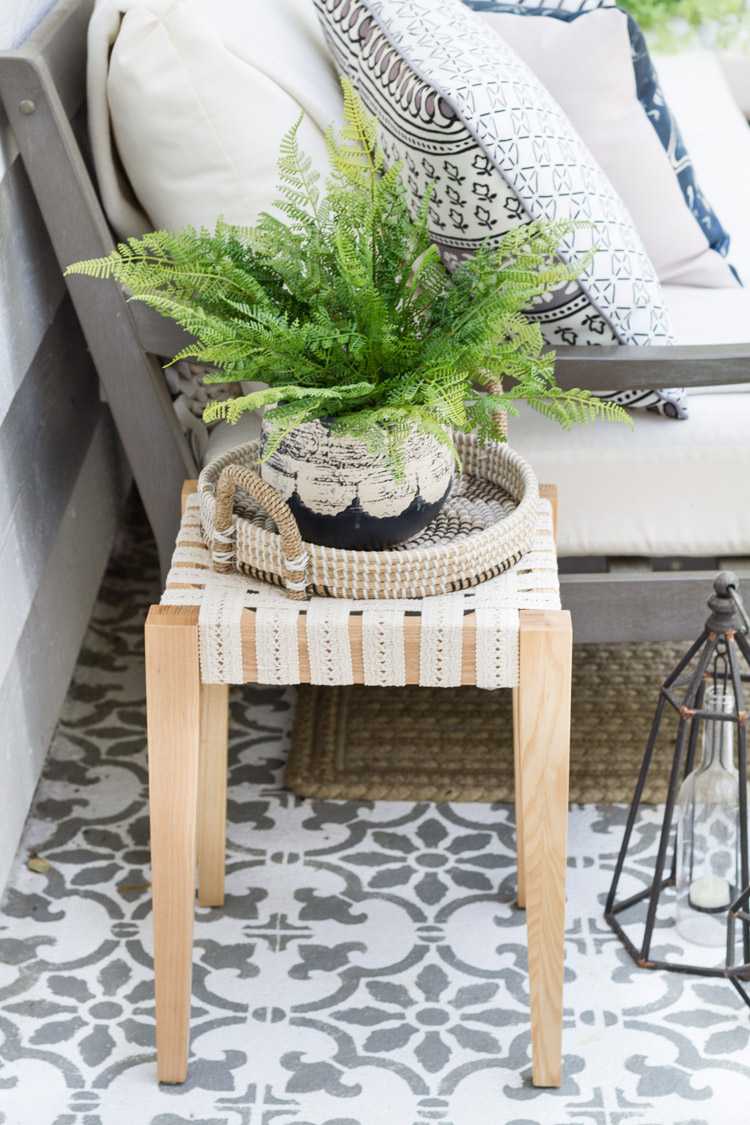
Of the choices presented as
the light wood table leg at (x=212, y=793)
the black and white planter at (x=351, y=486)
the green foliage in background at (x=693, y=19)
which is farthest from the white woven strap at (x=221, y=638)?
the green foliage in background at (x=693, y=19)

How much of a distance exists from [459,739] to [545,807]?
59 cm

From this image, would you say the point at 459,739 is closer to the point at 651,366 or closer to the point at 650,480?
the point at 650,480

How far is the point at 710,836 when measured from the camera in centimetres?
131

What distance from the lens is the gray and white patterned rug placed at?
1.17 m

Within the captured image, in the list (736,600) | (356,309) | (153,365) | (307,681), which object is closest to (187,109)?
(153,365)

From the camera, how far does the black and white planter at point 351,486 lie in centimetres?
106

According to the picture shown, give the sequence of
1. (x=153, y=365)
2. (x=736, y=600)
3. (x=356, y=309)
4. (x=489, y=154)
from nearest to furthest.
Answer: (x=356, y=309) < (x=736, y=600) < (x=489, y=154) < (x=153, y=365)

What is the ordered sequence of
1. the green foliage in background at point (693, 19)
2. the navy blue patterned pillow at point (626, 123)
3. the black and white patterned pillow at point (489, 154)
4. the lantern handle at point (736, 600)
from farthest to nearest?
the green foliage in background at point (693, 19), the navy blue patterned pillow at point (626, 123), the black and white patterned pillow at point (489, 154), the lantern handle at point (736, 600)

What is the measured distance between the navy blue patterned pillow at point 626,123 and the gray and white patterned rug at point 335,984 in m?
0.89

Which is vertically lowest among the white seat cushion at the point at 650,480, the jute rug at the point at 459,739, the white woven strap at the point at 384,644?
the jute rug at the point at 459,739

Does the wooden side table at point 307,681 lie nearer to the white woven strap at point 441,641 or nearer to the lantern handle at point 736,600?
the white woven strap at point 441,641

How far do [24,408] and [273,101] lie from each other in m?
0.49

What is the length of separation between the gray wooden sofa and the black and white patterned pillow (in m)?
0.06

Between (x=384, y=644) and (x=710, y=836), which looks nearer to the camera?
(x=384, y=644)
